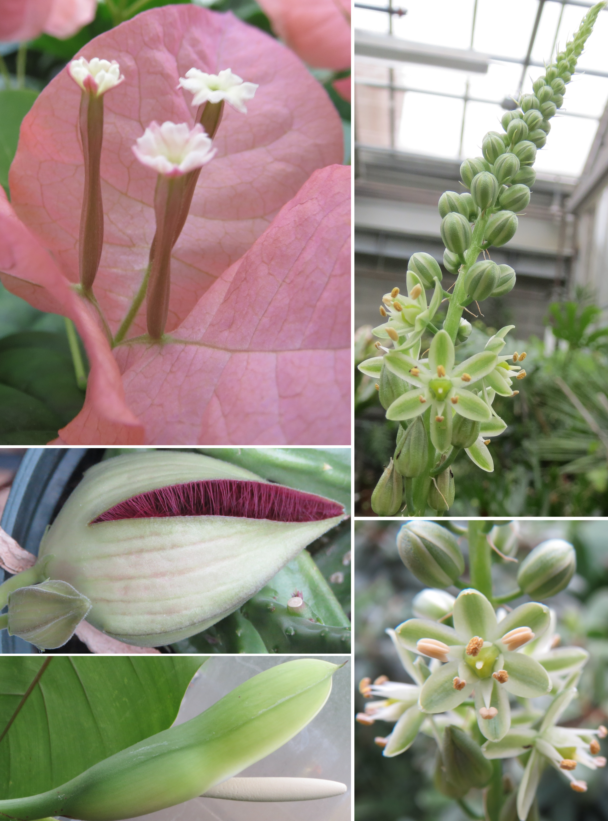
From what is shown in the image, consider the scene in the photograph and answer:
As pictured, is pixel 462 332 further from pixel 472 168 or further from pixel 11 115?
pixel 11 115

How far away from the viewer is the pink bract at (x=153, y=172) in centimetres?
A: 26

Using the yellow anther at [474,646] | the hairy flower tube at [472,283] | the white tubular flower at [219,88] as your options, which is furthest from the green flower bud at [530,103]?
the yellow anther at [474,646]

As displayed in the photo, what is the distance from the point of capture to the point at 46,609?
26 cm

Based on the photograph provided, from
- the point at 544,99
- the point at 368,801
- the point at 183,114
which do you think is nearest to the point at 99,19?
the point at 183,114

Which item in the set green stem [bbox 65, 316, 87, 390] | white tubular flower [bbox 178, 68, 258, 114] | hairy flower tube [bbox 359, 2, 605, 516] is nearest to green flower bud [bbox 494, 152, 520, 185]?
hairy flower tube [bbox 359, 2, 605, 516]

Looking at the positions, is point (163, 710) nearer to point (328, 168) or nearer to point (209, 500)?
point (209, 500)

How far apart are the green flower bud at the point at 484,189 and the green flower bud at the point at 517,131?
20mm

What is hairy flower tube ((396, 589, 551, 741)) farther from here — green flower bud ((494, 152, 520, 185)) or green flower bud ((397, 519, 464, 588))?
green flower bud ((494, 152, 520, 185))

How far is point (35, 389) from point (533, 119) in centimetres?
26

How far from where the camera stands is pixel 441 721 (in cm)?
27

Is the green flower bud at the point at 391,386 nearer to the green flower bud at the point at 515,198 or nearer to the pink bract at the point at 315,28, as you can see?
the green flower bud at the point at 515,198

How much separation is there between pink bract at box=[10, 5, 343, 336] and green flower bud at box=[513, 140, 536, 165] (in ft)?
0.31

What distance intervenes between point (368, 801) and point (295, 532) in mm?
343

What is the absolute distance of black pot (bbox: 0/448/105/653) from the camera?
0.29m
